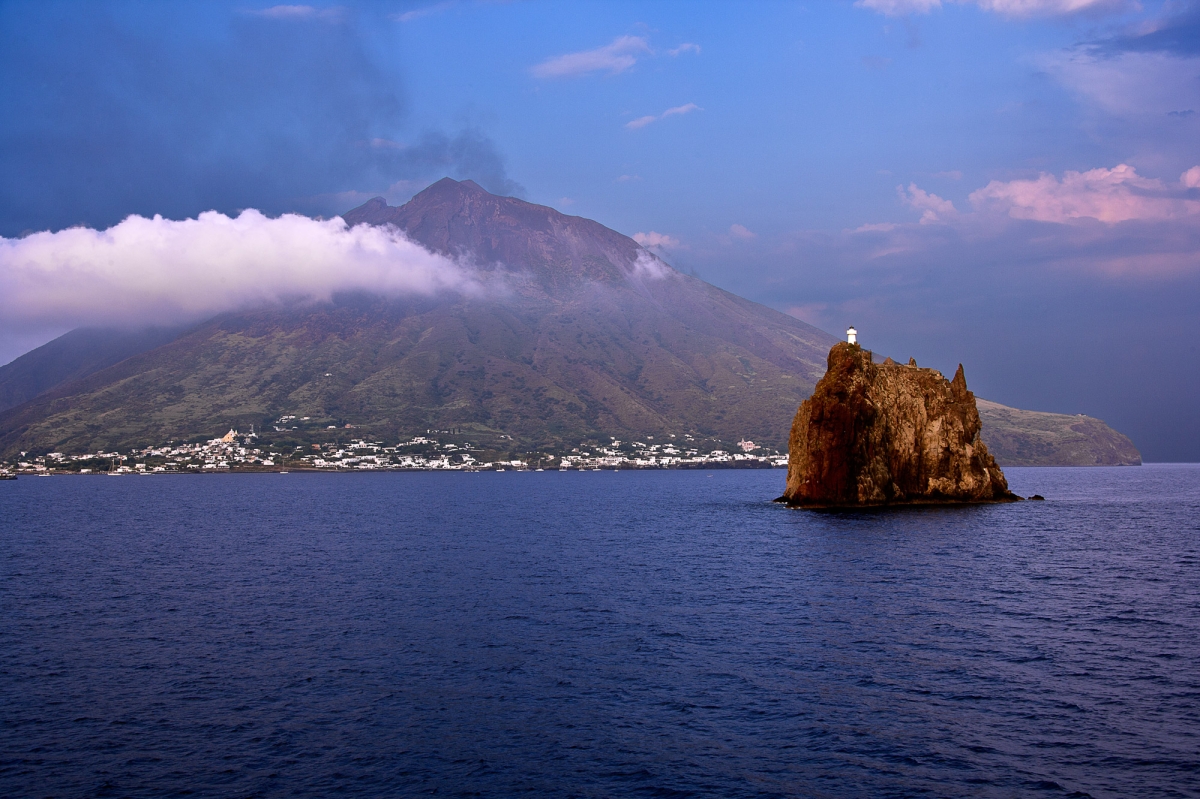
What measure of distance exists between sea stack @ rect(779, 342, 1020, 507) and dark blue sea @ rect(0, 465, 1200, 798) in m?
34.6

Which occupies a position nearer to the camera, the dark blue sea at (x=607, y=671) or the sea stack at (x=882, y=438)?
the dark blue sea at (x=607, y=671)

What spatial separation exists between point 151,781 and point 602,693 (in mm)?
18168

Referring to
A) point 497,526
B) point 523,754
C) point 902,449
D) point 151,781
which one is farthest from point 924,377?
point 151,781

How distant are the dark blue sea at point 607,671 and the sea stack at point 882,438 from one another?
114ft

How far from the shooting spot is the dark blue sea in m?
28.5

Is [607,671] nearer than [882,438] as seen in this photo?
Yes

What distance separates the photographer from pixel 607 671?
40656 mm

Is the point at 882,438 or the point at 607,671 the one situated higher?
the point at 882,438

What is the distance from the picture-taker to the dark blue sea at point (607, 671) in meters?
28.5

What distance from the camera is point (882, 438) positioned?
125 meters

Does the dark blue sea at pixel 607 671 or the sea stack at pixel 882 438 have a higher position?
the sea stack at pixel 882 438

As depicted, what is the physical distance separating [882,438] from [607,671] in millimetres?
95458

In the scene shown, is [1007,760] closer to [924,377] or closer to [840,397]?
[840,397]

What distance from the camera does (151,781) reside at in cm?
2778
